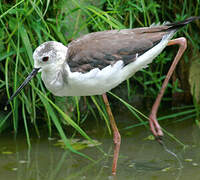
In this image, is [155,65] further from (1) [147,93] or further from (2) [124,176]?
(2) [124,176]

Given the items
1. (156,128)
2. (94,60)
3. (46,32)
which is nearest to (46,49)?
(94,60)

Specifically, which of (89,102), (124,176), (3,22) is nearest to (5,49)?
(3,22)

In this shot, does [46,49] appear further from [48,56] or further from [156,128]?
[156,128]

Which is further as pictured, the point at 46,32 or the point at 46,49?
the point at 46,32

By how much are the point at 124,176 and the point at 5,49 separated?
1570mm

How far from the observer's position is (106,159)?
4125 millimetres

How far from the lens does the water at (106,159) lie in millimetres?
3816

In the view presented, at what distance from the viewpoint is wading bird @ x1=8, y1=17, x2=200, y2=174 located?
140 inches

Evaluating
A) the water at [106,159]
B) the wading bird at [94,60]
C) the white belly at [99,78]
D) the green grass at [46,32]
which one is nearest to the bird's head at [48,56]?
the wading bird at [94,60]

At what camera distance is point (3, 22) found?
169 inches

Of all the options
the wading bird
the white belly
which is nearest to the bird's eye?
the wading bird

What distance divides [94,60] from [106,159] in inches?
38.3

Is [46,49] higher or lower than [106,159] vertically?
higher

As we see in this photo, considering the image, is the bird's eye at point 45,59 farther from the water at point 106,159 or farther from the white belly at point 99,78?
the water at point 106,159
